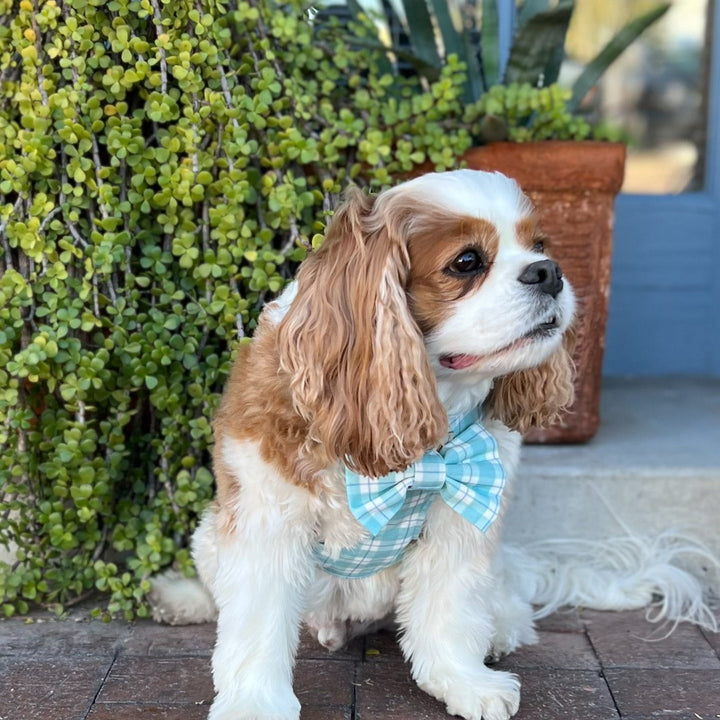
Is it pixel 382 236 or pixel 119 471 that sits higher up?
pixel 382 236

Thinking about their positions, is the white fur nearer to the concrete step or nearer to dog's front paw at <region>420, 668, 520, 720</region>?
dog's front paw at <region>420, 668, 520, 720</region>

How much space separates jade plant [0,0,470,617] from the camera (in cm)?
266

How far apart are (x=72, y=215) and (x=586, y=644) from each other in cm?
191

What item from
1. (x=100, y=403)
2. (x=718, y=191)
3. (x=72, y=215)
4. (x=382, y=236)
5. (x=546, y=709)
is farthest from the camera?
(x=718, y=191)

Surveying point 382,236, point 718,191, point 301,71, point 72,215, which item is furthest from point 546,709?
point 718,191

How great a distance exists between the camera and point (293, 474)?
7.27 feet

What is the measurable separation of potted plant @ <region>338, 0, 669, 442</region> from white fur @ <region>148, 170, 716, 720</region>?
91cm

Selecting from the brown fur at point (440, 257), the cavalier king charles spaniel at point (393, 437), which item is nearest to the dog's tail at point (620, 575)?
the cavalier king charles spaniel at point (393, 437)

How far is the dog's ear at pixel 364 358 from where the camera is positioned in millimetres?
2051

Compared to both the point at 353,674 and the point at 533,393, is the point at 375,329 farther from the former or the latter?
the point at 353,674

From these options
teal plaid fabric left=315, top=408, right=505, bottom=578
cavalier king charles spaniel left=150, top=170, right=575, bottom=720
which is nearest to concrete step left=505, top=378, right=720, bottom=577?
cavalier king charles spaniel left=150, top=170, right=575, bottom=720

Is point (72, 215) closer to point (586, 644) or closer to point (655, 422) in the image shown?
point (586, 644)

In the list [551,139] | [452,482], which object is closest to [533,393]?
[452,482]

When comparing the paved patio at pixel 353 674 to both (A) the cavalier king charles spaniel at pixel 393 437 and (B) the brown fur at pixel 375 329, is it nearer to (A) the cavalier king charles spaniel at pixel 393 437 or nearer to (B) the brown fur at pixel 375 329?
(A) the cavalier king charles spaniel at pixel 393 437
